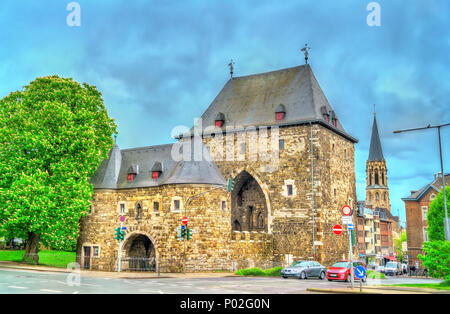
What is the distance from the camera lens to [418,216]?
2468 inches

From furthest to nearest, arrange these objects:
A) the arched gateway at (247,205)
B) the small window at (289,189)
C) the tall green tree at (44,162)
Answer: the arched gateway at (247,205)
the small window at (289,189)
the tall green tree at (44,162)

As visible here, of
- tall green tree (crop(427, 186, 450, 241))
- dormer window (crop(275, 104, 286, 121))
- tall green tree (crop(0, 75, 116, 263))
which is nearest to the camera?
tall green tree (crop(0, 75, 116, 263))

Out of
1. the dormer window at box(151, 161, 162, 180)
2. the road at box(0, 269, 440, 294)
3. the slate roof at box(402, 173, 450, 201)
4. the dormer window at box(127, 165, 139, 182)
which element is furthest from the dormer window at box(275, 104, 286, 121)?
the slate roof at box(402, 173, 450, 201)

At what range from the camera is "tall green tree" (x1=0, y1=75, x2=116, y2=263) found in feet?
110

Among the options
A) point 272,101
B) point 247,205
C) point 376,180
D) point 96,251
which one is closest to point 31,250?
point 96,251

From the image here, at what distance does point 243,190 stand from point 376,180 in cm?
9342

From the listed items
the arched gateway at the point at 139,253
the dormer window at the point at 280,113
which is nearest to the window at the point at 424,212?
the dormer window at the point at 280,113

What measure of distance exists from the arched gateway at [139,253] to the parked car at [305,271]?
11.6 m

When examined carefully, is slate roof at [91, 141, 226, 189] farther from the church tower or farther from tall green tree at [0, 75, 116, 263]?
the church tower

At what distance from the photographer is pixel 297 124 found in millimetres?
41375

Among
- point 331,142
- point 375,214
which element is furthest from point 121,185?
point 375,214

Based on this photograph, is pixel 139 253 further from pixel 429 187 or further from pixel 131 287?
pixel 429 187

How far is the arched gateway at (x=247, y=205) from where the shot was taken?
143 ft

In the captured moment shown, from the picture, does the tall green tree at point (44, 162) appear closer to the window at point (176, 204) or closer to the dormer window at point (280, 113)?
the window at point (176, 204)
